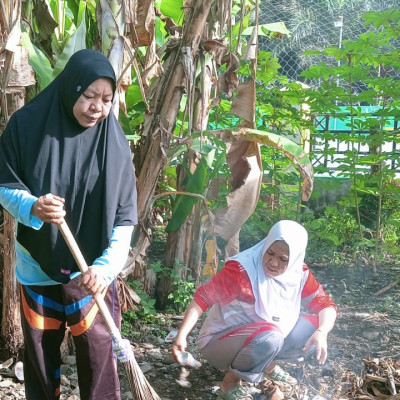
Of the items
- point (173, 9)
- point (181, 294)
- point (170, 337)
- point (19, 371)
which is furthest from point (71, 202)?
point (173, 9)

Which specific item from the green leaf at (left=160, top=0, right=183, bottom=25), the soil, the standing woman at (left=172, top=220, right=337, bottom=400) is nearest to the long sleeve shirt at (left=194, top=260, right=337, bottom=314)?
the standing woman at (left=172, top=220, right=337, bottom=400)

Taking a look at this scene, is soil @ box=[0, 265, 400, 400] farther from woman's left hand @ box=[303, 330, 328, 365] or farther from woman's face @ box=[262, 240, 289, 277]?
woman's face @ box=[262, 240, 289, 277]

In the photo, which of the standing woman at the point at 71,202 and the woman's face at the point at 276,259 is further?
the woman's face at the point at 276,259

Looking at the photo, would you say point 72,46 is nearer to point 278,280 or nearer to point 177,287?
point 278,280

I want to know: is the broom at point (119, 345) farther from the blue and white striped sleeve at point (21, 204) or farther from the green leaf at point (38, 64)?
the green leaf at point (38, 64)

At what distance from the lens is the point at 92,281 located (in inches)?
76.2

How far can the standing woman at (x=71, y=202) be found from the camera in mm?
1953

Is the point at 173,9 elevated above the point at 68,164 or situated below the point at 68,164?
above

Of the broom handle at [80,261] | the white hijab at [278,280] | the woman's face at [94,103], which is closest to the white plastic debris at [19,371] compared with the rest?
the broom handle at [80,261]

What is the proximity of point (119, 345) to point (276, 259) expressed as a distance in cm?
82

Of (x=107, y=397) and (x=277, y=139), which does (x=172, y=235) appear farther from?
(x=107, y=397)

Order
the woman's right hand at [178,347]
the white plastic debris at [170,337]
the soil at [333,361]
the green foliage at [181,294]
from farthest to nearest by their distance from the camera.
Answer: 1. the green foliage at [181,294]
2. the white plastic debris at [170,337]
3. the soil at [333,361]
4. the woman's right hand at [178,347]

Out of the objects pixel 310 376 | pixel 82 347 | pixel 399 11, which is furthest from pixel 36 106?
pixel 399 11

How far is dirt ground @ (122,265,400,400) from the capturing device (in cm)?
280
